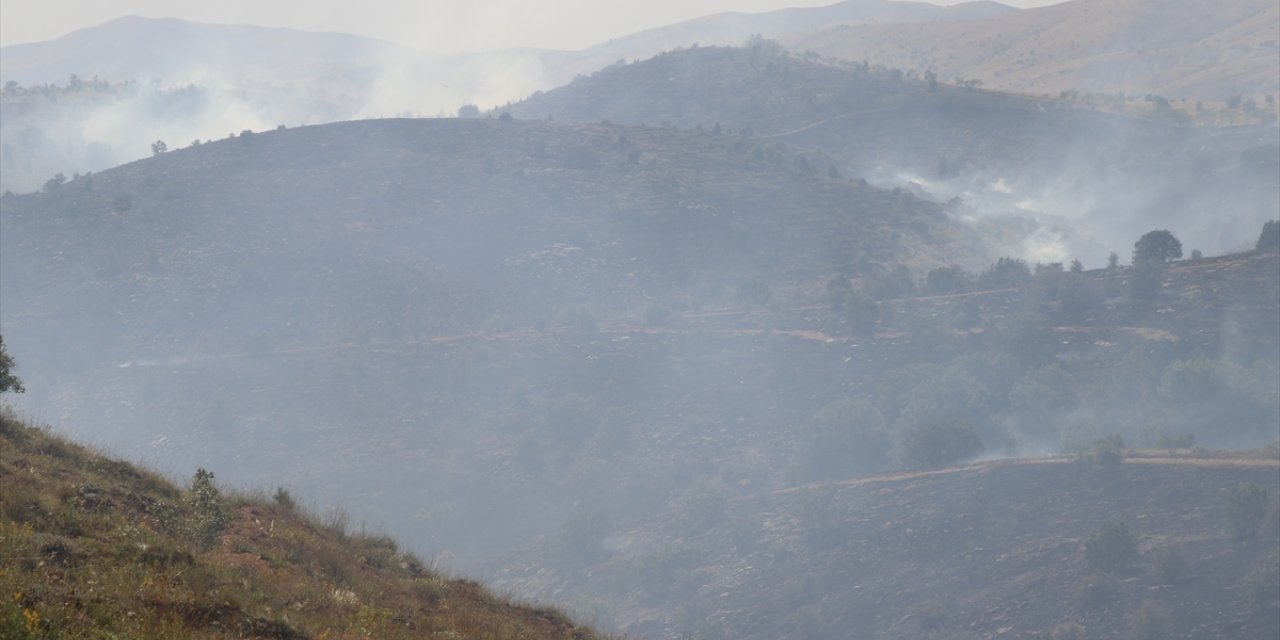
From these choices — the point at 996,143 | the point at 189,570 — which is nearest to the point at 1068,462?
the point at 189,570

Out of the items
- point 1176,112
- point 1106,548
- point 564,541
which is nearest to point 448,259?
point 564,541

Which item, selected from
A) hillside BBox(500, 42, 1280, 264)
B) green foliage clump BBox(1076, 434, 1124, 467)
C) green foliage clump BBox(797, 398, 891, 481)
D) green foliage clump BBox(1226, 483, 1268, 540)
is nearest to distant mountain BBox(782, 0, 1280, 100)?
hillside BBox(500, 42, 1280, 264)

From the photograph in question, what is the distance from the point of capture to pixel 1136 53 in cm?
17112

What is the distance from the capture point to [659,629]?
37500 mm

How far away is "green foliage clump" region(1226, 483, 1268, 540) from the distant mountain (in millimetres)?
118539

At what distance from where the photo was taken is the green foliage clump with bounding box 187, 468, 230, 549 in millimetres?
13773

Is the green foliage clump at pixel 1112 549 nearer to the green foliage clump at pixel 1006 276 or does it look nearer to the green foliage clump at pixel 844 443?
the green foliage clump at pixel 844 443

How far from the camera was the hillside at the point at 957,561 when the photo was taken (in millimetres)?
32344

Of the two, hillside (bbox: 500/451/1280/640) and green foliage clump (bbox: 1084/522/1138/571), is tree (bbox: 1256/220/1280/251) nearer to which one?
hillside (bbox: 500/451/1280/640)

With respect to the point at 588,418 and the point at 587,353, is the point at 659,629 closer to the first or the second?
the point at 588,418

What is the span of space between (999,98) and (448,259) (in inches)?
2855

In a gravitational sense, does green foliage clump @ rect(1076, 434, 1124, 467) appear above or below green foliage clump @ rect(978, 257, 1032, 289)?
below

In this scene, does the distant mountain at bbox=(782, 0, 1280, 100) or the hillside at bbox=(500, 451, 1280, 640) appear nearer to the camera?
the hillside at bbox=(500, 451, 1280, 640)

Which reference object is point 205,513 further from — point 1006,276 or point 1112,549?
point 1006,276
